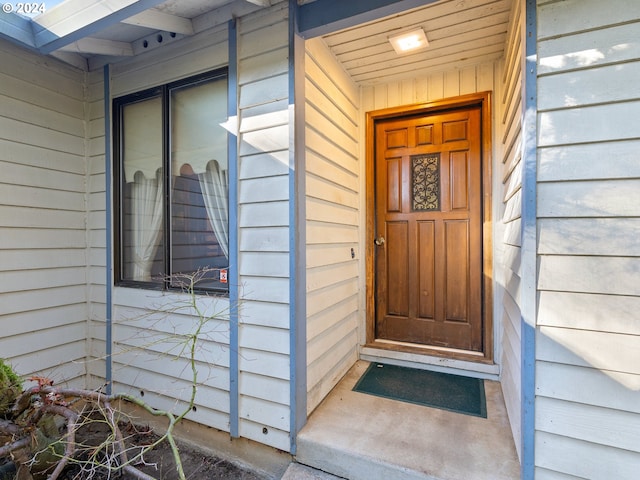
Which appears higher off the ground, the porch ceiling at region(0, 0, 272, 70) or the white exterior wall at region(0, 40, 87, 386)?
the porch ceiling at region(0, 0, 272, 70)

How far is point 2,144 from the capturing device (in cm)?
208

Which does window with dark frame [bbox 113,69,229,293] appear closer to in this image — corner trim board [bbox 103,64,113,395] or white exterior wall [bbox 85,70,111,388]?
corner trim board [bbox 103,64,113,395]

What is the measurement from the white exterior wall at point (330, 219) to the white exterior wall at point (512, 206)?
1103 millimetres

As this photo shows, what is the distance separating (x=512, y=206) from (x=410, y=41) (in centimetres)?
128

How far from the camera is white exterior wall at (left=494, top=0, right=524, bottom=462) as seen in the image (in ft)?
4.99

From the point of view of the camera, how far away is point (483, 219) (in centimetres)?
247

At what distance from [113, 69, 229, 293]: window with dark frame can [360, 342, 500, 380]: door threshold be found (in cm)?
Answer: 147

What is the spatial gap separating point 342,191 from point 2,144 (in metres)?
2.34

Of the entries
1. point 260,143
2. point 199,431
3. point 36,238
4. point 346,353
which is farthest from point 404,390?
point 36,238

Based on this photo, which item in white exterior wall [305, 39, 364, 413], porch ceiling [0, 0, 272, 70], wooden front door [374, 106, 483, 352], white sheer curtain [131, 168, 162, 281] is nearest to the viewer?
porch ceiling [0, 0, 272, 70]

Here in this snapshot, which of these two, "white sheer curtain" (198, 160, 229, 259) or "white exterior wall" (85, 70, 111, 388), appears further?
"white exterior wall" (85, 70, 111, 388)

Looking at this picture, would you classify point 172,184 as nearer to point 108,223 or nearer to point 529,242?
point 108,223

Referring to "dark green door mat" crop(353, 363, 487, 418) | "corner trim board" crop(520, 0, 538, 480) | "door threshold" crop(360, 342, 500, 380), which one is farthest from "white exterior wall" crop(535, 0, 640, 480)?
"door threshold" crop(360, 342, 500, 380)
